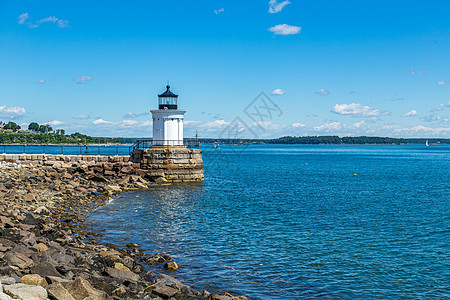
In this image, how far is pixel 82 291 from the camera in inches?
285

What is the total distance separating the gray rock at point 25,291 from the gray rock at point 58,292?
107mm

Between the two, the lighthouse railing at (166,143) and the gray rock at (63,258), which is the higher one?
the lighthouse railing at (166,143)

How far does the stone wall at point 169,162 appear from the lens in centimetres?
3212

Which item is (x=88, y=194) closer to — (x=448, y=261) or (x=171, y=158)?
(x=171, y=158)

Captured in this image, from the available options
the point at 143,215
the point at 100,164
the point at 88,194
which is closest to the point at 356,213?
the point at 143,215

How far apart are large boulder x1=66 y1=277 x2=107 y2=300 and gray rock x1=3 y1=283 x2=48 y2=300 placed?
51 centimetres

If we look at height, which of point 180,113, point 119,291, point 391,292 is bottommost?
point 391,292

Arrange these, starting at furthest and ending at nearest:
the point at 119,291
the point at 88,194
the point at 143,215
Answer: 1. the point at 88,194
2. the point at 143,215
3. the point at 119,291

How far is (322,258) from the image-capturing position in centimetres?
1344

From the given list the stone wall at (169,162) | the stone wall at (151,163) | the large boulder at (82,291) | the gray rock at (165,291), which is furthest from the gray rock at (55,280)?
the stone wall at (169,162)

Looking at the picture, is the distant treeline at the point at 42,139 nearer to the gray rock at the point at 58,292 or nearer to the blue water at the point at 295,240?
the blue water at the point at 295,240

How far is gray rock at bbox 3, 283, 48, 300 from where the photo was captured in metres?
6.51

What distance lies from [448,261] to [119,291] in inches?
414

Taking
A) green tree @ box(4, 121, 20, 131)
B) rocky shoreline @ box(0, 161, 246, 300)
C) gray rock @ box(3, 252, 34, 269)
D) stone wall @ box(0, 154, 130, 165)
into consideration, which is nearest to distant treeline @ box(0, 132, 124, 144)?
green tree @ box(4, 121, 20, 131)
